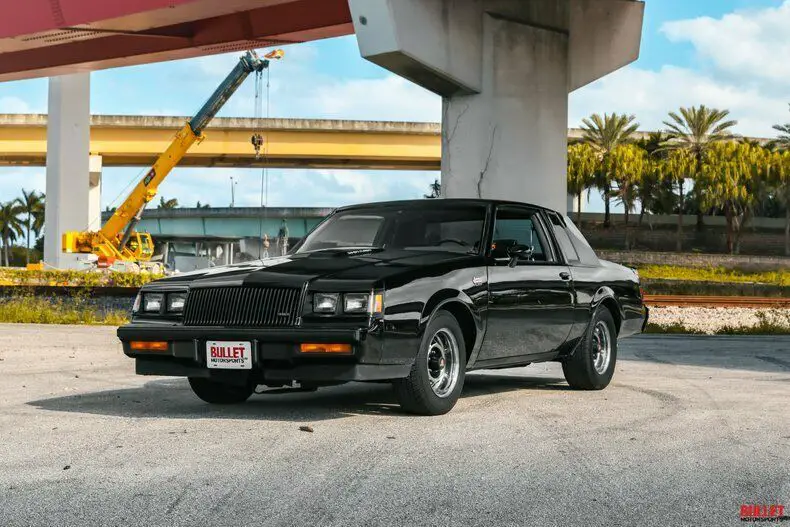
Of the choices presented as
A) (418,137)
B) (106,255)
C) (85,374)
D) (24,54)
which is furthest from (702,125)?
(85,374)

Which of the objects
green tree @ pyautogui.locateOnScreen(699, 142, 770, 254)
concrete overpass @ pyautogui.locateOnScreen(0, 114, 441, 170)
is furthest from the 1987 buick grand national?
green tree @ pyautogui.locateOnScreen(699, 142, 770, 254)

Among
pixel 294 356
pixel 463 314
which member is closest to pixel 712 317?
pixel 463 314

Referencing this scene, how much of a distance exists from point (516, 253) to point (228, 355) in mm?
2407

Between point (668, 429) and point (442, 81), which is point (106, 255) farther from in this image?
point (668, 429)

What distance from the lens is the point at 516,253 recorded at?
312 inches

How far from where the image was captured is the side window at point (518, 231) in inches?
319

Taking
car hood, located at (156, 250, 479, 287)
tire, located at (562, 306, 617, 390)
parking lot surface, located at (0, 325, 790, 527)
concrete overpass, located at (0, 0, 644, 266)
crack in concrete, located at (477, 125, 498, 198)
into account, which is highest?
concrete overpass, located at (0, 0, 644, 266)

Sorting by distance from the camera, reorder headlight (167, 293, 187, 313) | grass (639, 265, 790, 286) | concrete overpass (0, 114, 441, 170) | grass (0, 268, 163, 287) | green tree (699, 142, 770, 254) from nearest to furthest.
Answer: headlight (167, 293, 187, 313) < grass (0, 268, 163, 287) < concrete overpass (0, 114, 441, 170) < grass (639, 265, 790, 286) < green tree (699, 142, 770, 254)

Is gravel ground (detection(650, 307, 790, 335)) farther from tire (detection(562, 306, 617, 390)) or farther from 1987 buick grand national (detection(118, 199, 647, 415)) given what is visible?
1987 buick grand national (detection(118, 199, 647, 415))

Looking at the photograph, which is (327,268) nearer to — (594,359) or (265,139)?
(594,359)

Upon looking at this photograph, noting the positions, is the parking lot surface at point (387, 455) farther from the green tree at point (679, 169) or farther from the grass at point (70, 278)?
the green tree at point (679, 169)

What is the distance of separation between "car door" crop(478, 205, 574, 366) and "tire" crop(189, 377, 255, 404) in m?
1.90

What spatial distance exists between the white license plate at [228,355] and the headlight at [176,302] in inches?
18.9

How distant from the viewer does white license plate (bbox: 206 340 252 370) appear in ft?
22.0
